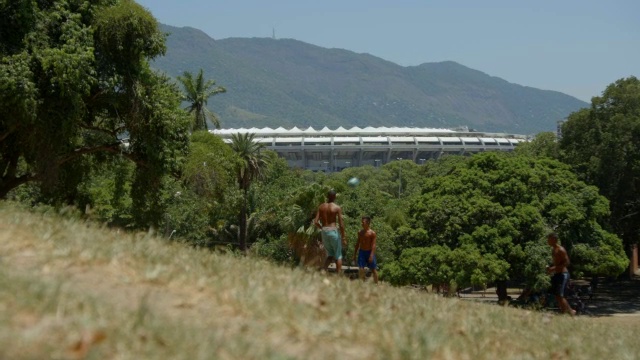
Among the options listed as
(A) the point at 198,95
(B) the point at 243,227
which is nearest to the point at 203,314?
(B) the point at 243,227

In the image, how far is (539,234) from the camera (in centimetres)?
4822

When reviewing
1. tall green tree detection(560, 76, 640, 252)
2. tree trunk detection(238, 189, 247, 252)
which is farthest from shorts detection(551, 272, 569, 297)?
tree trunk detection(238, 189, 247, 252)

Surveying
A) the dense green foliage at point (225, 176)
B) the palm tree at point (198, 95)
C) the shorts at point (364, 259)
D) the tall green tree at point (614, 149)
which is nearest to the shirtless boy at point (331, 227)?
the shorts at point (364, 259)

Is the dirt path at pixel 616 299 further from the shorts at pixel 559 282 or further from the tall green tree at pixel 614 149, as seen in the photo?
the shorts at pixel 559 282

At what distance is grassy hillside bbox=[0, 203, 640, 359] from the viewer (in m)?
6.89

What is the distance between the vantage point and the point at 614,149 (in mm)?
53125

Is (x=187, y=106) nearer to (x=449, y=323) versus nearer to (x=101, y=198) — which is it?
(x=101, y=198)

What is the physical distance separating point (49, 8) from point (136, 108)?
3.84m

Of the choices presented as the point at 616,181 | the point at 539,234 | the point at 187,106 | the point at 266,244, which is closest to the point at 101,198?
the point at 266,244

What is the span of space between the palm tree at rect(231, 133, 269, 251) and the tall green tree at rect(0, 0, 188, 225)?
99.7ft

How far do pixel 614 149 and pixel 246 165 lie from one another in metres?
24.4

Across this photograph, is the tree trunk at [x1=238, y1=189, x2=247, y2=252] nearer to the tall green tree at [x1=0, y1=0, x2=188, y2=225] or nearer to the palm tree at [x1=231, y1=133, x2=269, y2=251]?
the palm tree at [x1=231, y1=133, x2=269, y2=251]

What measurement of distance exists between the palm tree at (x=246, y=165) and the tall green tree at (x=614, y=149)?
21.4 metres

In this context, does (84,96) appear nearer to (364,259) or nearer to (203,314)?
(364,259)
